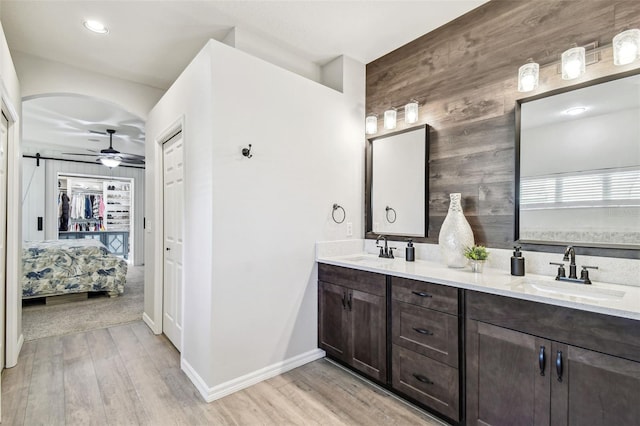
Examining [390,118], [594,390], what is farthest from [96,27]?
[594,390]

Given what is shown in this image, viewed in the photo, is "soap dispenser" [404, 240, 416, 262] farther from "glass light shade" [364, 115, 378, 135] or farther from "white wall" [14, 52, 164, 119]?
"white wall" [14, 52, 164, 119]

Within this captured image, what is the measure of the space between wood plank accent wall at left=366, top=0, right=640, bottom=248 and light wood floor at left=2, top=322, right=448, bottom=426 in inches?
52.8

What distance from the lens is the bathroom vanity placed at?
Result: 1.32 meters

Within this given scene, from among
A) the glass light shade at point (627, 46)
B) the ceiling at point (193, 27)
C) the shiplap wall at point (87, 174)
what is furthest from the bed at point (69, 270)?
the glass light shade at point (627, 46)

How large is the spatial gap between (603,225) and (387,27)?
2.06m

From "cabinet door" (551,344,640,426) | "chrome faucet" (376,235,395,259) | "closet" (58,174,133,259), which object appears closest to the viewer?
"cabinet door" (551,344,640,426)

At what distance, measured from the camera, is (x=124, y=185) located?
334 inches

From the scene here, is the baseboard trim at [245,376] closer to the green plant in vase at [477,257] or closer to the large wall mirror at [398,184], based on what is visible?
the large wall mirror at [398,184]

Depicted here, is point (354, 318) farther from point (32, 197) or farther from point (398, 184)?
point (32, 197)

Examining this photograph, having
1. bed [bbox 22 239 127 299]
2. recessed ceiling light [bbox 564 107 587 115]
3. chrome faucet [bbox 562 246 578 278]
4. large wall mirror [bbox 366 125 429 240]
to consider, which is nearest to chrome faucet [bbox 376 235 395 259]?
large wall mirror [bbox 366 125 429 240]


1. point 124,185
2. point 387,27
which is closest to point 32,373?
point 387,27

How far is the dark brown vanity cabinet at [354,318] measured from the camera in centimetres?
223

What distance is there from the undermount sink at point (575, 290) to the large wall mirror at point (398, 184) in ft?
3.08

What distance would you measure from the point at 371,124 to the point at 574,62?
5.01 feet
